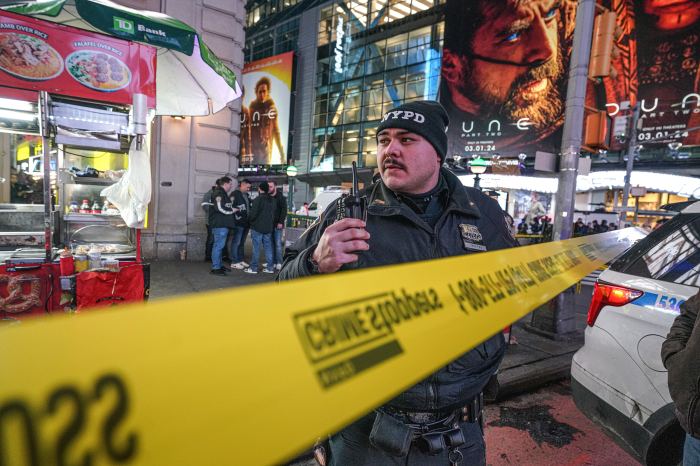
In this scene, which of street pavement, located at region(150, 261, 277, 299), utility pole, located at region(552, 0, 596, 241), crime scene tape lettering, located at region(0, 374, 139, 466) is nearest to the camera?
crime scene tape lettering, located at region(0, 374, 139, 466)

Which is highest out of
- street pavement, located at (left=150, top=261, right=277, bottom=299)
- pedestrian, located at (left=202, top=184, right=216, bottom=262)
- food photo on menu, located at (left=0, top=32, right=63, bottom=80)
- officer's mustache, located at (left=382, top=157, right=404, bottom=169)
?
food photo on menu, located at (left=0, top=32, right=63, bottom=80)

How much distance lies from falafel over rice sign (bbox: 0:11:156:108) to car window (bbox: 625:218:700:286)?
553 cm

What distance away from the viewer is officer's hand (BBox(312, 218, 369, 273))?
1388 mm

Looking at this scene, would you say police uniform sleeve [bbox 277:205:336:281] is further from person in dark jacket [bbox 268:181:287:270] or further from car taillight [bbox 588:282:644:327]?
person in dark jacket [bbox 268:181:287:270]

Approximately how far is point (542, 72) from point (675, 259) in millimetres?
22446

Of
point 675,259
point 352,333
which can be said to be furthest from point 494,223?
point 352,333

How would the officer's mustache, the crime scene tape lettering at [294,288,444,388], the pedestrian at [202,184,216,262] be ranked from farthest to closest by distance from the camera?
the pedestrian at [202,184,216,262]
the officer's mustache
the crime scene tape lettering at [294,288,444,388]

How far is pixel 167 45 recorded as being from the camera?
4758mm

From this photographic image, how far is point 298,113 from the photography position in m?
37.9

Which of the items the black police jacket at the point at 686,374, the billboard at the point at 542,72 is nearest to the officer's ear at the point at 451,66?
the billboard at the point at 542,72

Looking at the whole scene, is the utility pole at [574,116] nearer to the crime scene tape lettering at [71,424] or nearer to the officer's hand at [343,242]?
the officer's hand at [343,242]

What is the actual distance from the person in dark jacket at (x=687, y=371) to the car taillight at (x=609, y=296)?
2.91 feet

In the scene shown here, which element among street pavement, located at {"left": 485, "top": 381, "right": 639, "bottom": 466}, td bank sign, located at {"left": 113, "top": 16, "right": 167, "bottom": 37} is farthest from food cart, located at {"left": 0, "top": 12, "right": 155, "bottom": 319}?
street pavement, located at {"left": 485, "top": 381, "right": 639, "bottom": 466}

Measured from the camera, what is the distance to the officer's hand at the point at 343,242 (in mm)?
1388
